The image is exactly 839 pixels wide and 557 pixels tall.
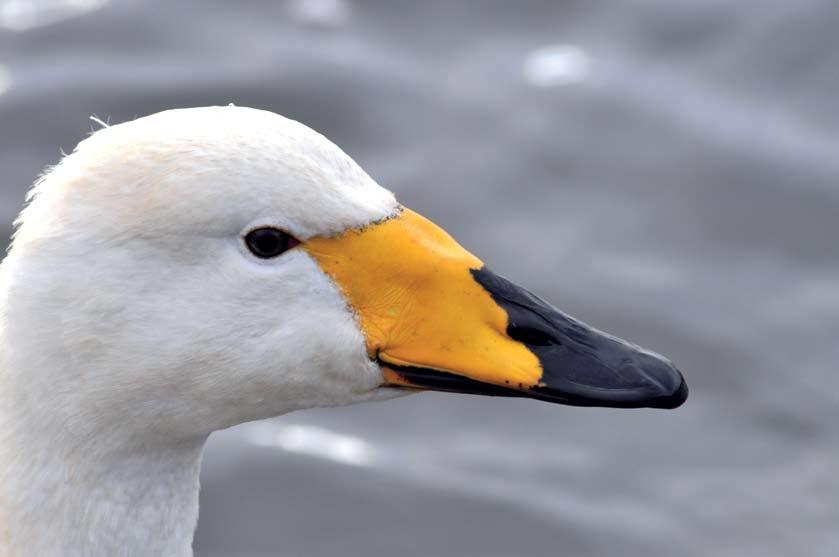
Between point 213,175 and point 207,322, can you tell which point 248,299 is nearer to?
point 207,322

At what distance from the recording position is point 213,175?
3736 mm

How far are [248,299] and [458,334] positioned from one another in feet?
1.72

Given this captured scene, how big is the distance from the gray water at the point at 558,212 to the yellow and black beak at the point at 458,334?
2.83 metres

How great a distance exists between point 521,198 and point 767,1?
84.6 inches

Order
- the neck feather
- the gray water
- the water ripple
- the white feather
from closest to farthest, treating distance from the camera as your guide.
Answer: the white feather
the neck feather
the gray water
the water ripple

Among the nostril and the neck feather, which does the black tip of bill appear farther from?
the neck feather

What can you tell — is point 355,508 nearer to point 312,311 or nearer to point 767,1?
point 312,311

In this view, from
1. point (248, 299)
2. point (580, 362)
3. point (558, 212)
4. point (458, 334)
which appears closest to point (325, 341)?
point (248, 299)

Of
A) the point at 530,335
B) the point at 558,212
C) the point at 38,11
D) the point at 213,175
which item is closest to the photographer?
the point at 213,175

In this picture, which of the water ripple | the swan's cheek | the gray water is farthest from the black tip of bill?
the water ripple

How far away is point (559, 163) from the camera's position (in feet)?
27.3

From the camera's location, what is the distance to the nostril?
3.99 metres

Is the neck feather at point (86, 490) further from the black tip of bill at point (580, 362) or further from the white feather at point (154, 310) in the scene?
the black tip of bill at point (580, 362)

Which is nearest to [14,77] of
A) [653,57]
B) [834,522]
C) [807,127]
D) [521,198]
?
[521,198]
